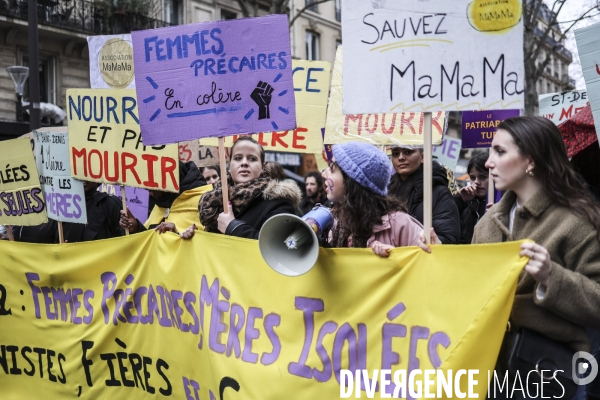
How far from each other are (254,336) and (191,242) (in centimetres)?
77

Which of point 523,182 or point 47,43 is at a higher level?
point 47,43

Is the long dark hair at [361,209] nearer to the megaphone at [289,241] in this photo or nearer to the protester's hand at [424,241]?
the megaphone at [289,241]

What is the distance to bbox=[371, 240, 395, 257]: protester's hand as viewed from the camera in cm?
A: 293

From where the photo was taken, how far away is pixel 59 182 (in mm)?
5227

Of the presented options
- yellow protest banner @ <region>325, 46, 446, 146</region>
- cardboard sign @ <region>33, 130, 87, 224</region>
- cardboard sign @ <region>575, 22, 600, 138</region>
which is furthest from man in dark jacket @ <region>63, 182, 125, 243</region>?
cardboard sign @ <region>575, 22, 600, 138</region>

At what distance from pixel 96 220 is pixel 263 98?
2225 millimetres

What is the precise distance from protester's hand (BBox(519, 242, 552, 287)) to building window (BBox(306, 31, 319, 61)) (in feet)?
84.2

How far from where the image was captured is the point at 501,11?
2951mm

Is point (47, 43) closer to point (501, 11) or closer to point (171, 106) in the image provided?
point (171, 106)

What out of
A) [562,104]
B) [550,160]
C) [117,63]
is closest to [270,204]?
[550,160]

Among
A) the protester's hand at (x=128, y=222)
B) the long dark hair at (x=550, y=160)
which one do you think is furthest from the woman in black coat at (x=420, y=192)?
the protester's hand at (x=128, y=222)

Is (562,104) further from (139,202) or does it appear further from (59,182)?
(59,182)

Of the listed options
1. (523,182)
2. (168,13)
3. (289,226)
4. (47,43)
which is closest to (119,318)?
(289,226)

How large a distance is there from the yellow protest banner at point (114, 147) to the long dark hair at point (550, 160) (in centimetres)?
261
